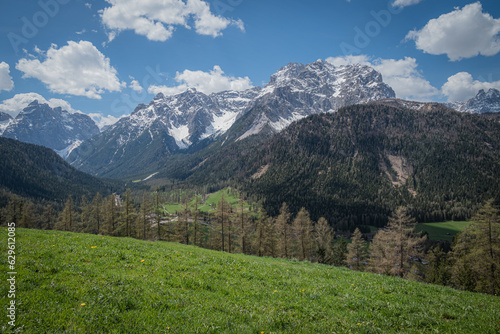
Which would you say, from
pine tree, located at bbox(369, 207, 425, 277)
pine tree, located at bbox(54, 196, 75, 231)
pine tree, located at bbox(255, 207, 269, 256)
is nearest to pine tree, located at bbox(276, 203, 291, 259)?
pine tree, located at bbox(255, 207, 269, 256)

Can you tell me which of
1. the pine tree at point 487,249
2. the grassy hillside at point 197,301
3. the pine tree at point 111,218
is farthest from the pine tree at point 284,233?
the pine tree at point 111,218

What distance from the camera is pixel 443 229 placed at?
176125mm

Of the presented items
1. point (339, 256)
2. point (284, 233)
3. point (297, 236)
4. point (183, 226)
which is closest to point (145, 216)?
point (183, 226)

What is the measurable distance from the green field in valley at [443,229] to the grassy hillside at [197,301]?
7578 inches

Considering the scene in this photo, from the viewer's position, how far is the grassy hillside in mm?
7836

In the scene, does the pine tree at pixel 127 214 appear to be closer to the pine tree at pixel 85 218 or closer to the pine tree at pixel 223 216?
the pine tree at pixel 223 216

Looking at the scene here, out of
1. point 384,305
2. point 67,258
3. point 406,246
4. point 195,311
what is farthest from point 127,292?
point 406,246

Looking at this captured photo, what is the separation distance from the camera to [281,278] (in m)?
15.1

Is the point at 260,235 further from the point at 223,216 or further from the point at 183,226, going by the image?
the point at 183,226

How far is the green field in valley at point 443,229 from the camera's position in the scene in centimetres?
16075

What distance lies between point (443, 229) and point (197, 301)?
761ft

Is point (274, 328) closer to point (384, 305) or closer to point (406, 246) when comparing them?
point (384, 305)

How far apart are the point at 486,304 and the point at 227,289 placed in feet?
51.0

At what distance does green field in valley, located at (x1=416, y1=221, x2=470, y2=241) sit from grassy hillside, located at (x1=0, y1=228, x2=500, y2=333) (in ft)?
631
